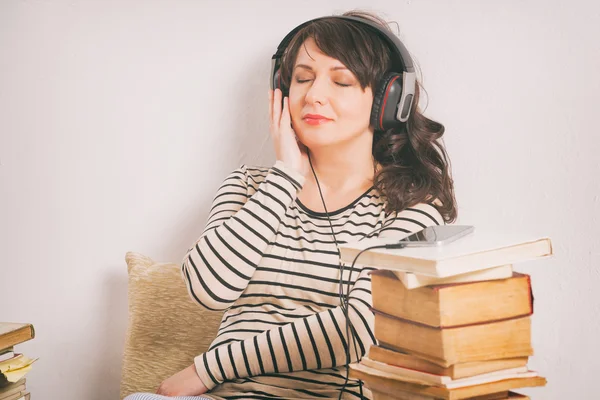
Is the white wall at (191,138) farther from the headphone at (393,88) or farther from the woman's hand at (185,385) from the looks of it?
the woman's hand at (185,385)

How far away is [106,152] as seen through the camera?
191 centimetres

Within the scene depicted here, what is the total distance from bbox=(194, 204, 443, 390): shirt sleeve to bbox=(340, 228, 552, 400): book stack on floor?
0.25 meters

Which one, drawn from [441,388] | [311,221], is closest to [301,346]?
[311,221]

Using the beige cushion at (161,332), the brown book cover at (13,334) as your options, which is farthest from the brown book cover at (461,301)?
the brown book cover at (13,334)

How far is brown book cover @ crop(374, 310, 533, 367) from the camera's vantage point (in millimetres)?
906

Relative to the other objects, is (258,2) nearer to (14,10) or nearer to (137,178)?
(137,178)

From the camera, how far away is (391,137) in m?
1.55

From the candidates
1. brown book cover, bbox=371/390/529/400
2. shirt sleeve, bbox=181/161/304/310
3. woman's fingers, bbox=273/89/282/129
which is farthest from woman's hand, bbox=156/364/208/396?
woman's fingers, bbox=273/89/282/129

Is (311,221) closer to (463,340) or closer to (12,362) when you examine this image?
(463,340)

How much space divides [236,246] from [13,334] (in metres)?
0.53

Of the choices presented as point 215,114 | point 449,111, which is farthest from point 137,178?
point 449,111

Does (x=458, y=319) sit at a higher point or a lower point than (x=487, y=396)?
higher

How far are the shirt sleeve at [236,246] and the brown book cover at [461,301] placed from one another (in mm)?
447

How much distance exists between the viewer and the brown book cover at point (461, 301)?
906 mm
